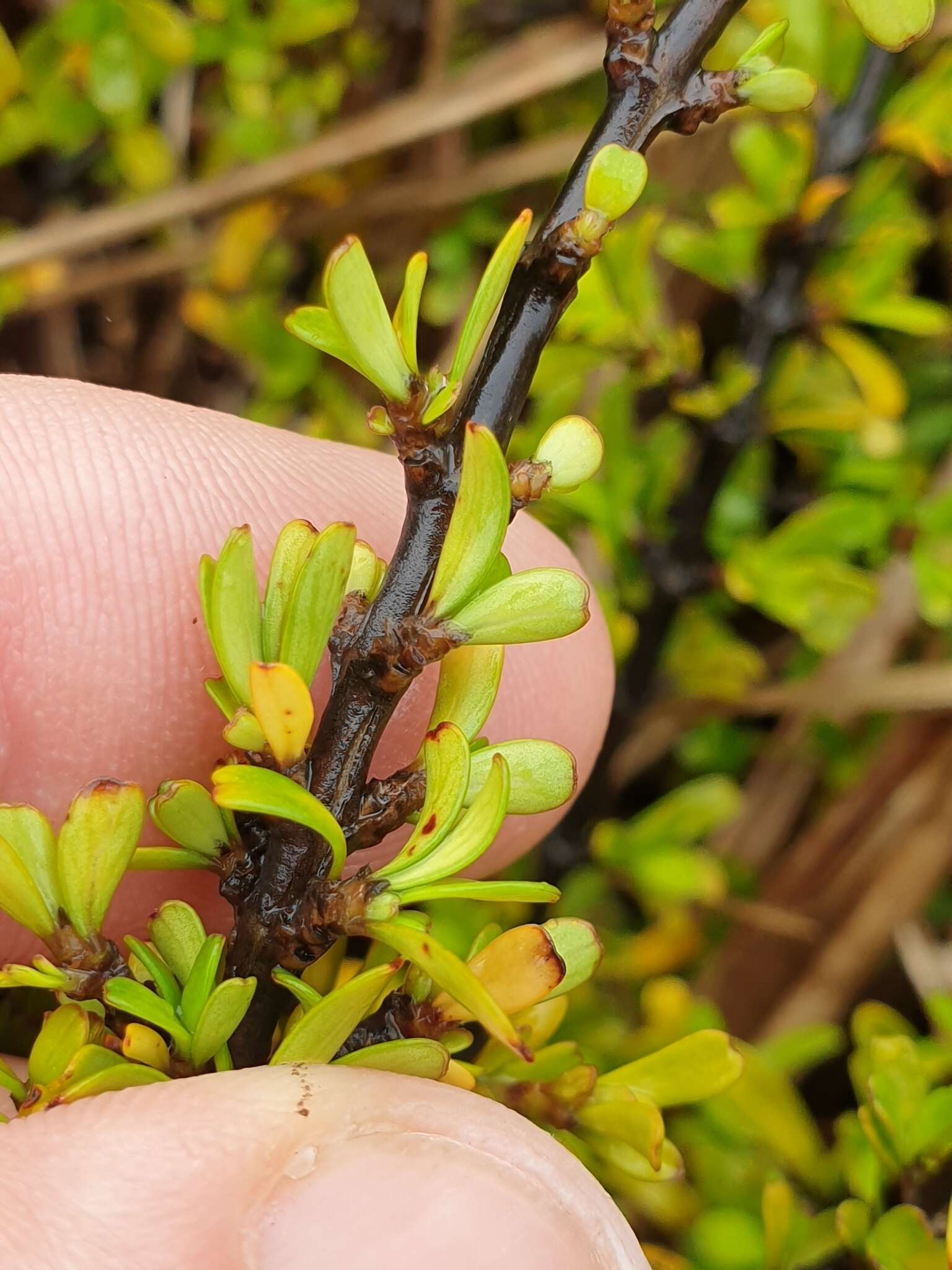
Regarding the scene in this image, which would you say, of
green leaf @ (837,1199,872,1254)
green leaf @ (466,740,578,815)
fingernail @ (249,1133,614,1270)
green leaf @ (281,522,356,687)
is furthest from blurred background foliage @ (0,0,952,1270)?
green leaf @ (281,522,356,687)

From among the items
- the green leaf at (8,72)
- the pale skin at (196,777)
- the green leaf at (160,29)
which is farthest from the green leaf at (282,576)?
the green leaf at (8,72)

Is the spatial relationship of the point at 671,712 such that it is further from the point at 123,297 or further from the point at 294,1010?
the point at 123,297

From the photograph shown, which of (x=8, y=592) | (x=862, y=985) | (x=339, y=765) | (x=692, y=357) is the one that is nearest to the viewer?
(x=339, y=765)

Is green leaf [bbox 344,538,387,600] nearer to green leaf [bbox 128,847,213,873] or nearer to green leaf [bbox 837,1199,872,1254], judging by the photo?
green leaf [bbox 128,847,213,873]

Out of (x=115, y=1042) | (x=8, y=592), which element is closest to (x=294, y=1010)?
(x=115, y=1042)

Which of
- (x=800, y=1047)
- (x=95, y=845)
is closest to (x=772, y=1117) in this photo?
(x=800, y=1047)

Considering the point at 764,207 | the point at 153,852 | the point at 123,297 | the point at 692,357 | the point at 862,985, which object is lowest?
the point at 862,985

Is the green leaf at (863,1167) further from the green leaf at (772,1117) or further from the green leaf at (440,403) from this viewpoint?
the green leaf at (440,403)
